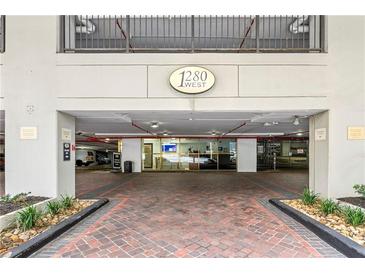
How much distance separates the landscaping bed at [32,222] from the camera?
121 inches

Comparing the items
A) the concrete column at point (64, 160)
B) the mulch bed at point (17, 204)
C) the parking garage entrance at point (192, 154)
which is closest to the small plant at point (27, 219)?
the mulch bed at point (17, 204)

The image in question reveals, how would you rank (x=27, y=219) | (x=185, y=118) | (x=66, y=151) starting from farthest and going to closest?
(x=185, y=118) < (x=66, y=151) < (x=27, y=219)

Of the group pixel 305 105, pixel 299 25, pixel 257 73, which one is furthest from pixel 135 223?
pixel 299 25

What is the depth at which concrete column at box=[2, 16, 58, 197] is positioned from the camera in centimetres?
441

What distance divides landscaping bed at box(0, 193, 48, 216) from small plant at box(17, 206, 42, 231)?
0.34 meters

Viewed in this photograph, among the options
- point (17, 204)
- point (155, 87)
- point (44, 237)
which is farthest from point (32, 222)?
point (155, 87)

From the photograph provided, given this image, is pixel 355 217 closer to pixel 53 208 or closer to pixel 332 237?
pixel 332 237

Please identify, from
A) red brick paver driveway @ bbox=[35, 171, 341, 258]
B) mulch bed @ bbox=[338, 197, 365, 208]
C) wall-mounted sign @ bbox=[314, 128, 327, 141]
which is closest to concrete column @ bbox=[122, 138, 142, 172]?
red brick paver driveway @ bbox=[35, 171, 341, 258]

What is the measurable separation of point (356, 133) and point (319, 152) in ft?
2.55

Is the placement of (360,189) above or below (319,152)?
below

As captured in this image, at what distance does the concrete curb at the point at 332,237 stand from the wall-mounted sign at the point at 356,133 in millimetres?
1933

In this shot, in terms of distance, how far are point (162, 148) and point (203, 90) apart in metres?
10.4

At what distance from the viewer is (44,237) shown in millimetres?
3143

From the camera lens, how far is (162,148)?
14461 millimetres
